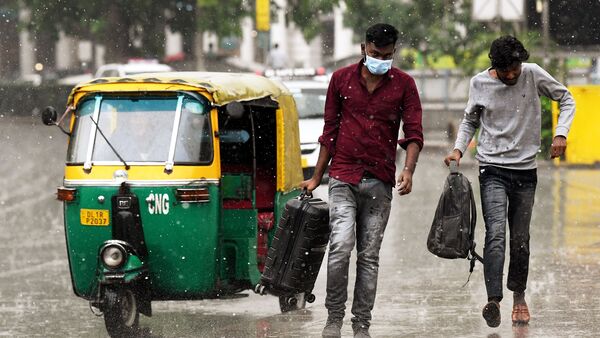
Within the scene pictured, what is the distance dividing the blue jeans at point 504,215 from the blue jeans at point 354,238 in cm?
85

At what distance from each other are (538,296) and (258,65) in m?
53.8

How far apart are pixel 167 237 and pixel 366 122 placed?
1636 mm

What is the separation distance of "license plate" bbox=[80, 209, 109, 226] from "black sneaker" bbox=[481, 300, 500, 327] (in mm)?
2390

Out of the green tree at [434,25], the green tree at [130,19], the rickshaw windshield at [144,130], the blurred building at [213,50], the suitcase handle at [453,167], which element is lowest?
the blurred building at [213,50]

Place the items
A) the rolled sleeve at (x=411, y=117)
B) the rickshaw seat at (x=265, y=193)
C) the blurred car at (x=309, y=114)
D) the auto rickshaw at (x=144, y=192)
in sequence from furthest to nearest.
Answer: the blurred car at (x=309, y=114) → the rickshaw seat at (x=265, y=193) → the auto rickshaw at (x=144, y=192) → the rolled sleeve at (x=411, y=117)

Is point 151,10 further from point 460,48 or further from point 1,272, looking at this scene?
point 1,272

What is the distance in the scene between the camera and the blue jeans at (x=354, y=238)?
804cm

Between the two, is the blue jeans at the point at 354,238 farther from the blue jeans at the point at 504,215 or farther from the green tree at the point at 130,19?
the green tree at the point at 130,19

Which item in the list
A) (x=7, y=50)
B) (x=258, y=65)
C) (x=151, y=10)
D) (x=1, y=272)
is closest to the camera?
(x=1, y=272)

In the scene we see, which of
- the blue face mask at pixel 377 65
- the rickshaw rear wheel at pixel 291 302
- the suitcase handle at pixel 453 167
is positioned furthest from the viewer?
the rickshaw rear wheel at pixel 291 302

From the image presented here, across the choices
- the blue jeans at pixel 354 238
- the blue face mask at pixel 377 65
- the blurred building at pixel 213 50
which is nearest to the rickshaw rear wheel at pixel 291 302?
the blue jeans at pixel 354 238

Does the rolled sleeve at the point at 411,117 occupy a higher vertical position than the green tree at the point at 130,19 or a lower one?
higher

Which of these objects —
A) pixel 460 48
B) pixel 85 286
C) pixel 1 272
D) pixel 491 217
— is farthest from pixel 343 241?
pixel 460 48

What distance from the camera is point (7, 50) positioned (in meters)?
72.1
